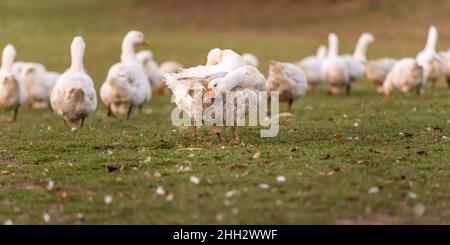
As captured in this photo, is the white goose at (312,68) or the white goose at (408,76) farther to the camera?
the white goose at (312,68)

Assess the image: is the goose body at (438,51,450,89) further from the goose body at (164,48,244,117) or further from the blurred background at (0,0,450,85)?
the goose body at (164,48,244,117)

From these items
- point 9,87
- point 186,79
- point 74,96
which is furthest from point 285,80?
point 186,79

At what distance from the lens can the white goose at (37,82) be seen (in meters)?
22.9

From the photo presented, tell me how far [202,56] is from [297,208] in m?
28.4

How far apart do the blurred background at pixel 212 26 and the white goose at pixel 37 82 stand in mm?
7625

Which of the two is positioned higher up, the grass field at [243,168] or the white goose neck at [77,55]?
the white goose neck at [77,55]

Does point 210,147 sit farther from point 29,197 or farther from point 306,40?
point 306,40

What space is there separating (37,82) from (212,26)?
95.1 feet

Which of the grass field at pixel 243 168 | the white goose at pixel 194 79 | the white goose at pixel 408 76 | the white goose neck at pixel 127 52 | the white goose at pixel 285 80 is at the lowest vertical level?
the grass field at pixel 243 168

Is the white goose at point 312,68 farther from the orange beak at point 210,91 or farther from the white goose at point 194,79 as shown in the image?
the orange beak at point 210,91

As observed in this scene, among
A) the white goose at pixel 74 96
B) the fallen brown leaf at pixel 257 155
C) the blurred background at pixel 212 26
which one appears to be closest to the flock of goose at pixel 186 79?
the white goose at pixel 74 96

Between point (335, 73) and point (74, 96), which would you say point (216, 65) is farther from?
point (335, 73)

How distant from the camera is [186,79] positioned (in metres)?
12.2
